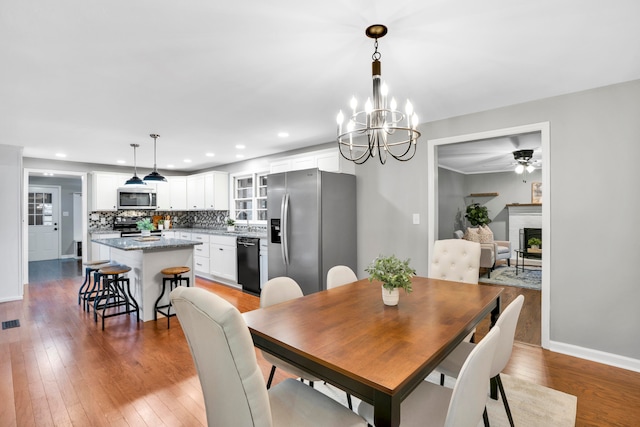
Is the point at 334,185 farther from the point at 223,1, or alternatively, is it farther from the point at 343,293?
the point at 223,1

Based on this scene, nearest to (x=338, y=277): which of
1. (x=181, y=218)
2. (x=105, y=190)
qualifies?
(x=105, y=190)

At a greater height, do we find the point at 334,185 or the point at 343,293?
the point at 334,185

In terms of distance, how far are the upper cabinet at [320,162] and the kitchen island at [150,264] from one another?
1869 millimetres

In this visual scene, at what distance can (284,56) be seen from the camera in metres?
2.14

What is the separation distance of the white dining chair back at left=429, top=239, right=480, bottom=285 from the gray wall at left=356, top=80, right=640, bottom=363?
0.88 m

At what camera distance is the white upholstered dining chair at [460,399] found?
1005 millimetres

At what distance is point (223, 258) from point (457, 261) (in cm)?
407

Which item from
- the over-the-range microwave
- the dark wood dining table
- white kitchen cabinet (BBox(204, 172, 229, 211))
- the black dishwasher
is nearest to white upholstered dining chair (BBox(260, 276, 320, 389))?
the dark wood dining table

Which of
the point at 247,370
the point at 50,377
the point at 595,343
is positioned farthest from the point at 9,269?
the point at 595,343

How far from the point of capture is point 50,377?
2471 millimetres

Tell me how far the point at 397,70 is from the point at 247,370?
2.25 m

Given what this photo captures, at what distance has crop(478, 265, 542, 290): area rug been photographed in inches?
219

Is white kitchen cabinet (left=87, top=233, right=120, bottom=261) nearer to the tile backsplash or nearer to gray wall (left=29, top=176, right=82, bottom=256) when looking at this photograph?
the tile backsplash

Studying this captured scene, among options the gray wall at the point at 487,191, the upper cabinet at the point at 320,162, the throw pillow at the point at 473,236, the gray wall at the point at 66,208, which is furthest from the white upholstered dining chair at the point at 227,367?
the gray wall at the point at 66,208
